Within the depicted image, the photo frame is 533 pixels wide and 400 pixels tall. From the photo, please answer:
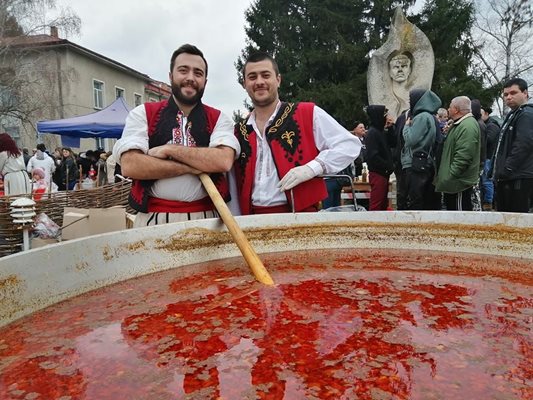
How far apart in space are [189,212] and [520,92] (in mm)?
2862

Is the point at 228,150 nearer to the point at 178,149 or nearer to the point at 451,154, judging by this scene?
the point at 178,149

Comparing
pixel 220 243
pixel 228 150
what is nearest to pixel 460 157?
pixel 228 150

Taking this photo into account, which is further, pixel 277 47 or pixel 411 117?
pixel 277 47

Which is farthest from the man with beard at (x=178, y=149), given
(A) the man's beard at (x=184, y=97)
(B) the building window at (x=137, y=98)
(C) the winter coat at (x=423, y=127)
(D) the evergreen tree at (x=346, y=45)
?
(B) the building window at (x=137, y=98)

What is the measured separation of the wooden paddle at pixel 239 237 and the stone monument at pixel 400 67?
7683 mm

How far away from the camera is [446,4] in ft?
44.8

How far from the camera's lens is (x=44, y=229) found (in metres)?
2.53

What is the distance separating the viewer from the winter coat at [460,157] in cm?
365

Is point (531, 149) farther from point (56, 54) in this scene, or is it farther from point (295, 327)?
point (56, 54)

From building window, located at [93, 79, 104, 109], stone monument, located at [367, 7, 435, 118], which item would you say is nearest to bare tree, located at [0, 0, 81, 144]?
building window, located at [93, 79, 104, 109]

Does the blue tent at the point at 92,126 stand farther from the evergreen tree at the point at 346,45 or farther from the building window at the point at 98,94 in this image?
the building window at the point at 98,94

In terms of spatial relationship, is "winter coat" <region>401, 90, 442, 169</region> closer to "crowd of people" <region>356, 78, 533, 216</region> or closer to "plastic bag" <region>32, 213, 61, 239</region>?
"crowd of people" <region>356, 78, 533, 216</region>

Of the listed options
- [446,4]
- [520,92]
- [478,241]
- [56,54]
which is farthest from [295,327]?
[56,54]

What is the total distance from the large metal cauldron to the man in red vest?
0.20 metres
